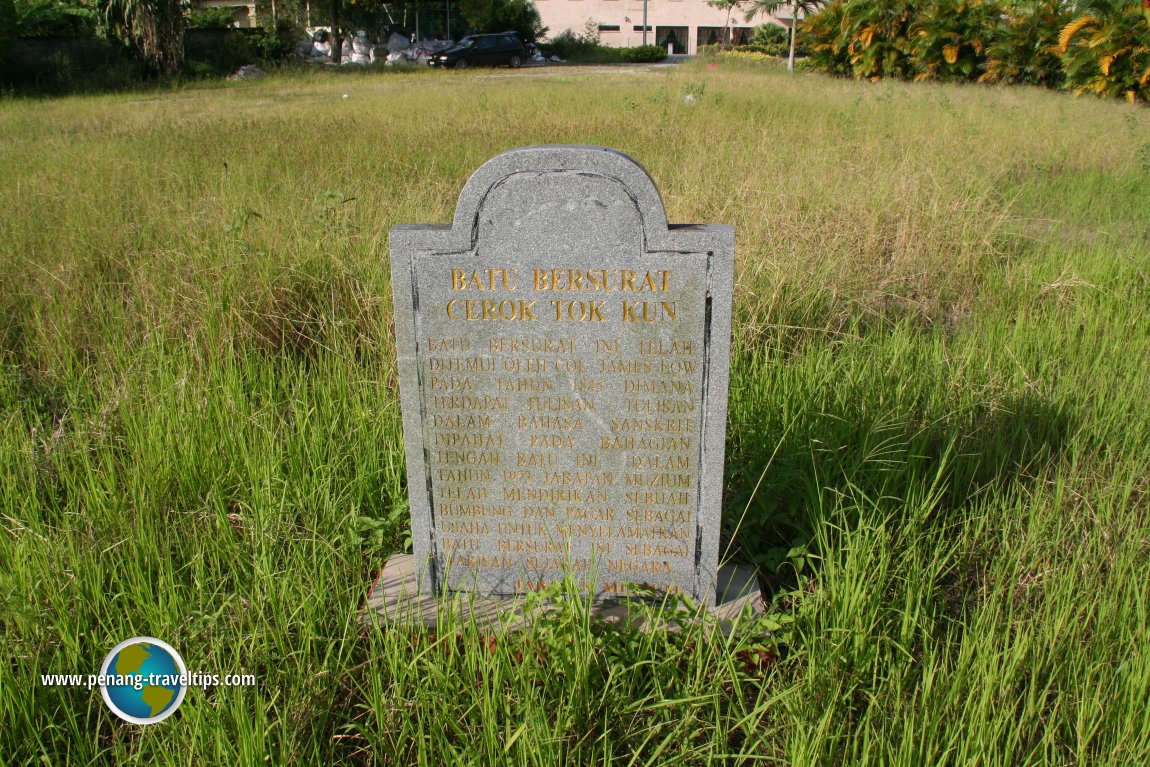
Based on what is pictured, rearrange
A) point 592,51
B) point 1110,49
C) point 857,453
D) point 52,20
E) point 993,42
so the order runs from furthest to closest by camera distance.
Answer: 1. point 592,51
2. point 52,20
3. point 993,42
4. point 1110,49
5. point 857,453

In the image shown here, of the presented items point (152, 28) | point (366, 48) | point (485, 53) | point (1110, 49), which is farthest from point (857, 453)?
point (366, 48)

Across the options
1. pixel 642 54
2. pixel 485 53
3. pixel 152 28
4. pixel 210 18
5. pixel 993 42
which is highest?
pixel 210 18

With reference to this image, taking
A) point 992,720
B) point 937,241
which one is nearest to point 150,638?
point 992,720

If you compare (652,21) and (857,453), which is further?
(652,21)

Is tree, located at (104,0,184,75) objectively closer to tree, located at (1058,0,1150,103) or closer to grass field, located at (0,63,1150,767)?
grass field, located at (0,63,1150,767)

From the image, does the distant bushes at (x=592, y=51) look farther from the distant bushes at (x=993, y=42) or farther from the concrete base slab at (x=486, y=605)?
the concrete base slab at (x=486, y=605)

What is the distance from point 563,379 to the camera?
2.28 metres

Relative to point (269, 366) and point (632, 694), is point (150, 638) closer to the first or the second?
point (632, 694)

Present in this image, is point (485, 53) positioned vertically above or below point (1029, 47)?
above

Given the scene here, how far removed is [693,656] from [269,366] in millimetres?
2250

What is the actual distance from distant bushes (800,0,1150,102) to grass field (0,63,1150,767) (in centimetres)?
1135

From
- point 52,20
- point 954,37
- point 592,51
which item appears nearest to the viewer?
point 954,37

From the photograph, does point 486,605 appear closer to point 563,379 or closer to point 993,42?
point 563,379

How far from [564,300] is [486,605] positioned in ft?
3.03
